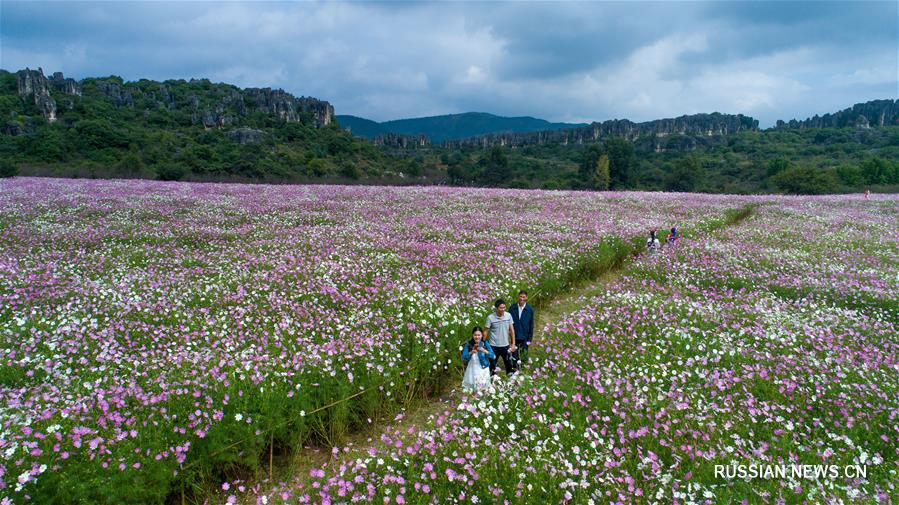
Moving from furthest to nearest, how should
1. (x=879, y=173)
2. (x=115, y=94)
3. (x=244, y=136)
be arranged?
(x=115, y=94)
(x=244, y=136)
(x=879, y=173)

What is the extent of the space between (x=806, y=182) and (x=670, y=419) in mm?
64903

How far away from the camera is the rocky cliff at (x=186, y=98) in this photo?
9012 centimetres

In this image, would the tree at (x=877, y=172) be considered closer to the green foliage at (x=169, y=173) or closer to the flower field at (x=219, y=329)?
the flower field at (x=219, y=329)

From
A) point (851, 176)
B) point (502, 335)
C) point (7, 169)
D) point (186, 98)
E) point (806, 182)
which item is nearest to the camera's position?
point (502, 335)

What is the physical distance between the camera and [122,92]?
110000mm

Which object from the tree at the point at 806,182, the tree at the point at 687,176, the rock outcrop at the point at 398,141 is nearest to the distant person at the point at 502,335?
the tree at the point at 806,182

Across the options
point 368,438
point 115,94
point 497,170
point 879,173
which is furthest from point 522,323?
point 115,94

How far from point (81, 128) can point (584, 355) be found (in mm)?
86839

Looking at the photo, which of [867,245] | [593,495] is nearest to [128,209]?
[593,495]

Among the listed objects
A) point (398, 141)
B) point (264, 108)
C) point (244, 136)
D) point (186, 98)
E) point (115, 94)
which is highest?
point (186, 98)

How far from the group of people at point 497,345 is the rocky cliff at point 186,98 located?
344 ft

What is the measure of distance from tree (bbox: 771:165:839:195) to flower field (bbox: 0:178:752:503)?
166 feet

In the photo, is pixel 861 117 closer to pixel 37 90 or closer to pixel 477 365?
pixel 477 365

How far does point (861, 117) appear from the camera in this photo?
161 metres
